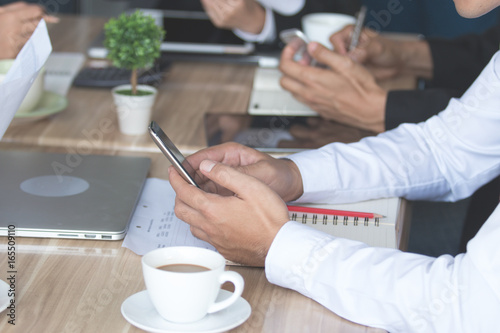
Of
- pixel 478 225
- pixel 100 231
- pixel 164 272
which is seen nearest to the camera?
pixel 164 272

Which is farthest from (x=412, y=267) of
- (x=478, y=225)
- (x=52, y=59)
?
(x=52, y=59)

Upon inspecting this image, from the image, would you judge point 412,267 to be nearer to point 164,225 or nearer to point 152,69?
point 164,225

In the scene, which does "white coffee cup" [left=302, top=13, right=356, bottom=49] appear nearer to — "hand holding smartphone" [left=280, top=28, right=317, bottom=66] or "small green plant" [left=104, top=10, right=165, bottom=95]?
"hand holding smartphone" [left=280, top=28, right=317, bottom=66]

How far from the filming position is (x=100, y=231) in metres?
0.87

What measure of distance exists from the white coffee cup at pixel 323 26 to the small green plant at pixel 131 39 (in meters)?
0.62

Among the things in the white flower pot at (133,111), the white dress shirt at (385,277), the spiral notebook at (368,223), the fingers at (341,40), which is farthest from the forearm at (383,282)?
the fingers at (341,40)

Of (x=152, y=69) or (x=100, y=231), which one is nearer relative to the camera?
(x=100, y=231)

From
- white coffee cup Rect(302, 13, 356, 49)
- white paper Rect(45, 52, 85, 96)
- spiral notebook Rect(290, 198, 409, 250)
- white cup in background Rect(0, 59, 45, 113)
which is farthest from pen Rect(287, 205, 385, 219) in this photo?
white coffee cup Rect(302, 13, 356, 49)

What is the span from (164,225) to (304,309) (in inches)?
10.7

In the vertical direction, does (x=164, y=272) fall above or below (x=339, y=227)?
above

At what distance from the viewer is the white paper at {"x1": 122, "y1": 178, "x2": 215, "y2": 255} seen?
0.88 meters

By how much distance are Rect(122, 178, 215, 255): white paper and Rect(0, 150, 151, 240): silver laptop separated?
0.06ft

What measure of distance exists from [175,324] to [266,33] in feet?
4.61

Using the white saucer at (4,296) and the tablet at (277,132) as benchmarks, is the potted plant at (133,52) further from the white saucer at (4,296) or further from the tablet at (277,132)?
the white saucer at (4,296)
